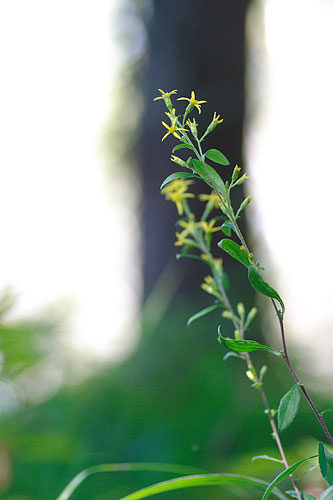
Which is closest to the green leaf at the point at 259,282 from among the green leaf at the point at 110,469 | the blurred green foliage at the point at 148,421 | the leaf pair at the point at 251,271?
the leaf pair at the point at 251,271

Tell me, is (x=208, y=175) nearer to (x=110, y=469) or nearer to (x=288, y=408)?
(x=288, y=408)

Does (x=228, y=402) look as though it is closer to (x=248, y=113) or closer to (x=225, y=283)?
(x=225, y=283)

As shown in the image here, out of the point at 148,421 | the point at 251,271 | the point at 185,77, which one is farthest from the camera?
the point at 185,77

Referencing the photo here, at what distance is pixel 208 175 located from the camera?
0.76ft

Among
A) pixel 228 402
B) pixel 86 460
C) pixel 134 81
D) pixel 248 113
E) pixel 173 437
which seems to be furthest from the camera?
pixel 134 81

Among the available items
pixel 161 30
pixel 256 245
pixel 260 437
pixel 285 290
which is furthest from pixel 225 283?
pixel 161 30

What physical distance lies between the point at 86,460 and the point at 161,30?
1.33 metres

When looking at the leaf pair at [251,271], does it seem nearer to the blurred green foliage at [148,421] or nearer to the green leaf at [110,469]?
the green leaf at [110,469]

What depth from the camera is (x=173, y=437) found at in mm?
806

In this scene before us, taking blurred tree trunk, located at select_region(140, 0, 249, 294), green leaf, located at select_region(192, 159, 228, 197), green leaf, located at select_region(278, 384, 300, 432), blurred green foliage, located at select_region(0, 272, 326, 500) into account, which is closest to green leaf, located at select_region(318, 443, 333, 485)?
green leaf, located at select_region(278, 384, 300, 432)

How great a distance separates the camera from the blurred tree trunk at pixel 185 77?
1.38m

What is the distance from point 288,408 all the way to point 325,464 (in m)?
0.03

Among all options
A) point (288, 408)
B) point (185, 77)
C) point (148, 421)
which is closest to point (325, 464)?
point (288, 408)

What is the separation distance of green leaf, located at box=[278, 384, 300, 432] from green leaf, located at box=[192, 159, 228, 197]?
11cm
